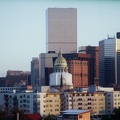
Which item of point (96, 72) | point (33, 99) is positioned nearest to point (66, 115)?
point (33, 99)

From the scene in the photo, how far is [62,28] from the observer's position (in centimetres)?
6500

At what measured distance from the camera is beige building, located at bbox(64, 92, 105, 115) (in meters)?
29.2

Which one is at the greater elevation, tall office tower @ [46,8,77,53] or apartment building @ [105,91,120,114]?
tall office tower @ [46,8,77,53]

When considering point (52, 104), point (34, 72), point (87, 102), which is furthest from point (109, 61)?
point (52, 104)

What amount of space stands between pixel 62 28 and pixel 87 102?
35681mm

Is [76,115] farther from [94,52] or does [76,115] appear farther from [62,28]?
[62,28]

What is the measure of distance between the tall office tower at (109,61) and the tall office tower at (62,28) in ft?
31.8

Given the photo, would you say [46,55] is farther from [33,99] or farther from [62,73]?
[33,99]

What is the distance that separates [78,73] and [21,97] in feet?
75.5

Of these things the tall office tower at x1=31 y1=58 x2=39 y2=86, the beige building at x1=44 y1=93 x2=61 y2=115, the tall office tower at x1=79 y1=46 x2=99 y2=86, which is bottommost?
the beige building at x1=44 y1=93 x2=61 y2=115

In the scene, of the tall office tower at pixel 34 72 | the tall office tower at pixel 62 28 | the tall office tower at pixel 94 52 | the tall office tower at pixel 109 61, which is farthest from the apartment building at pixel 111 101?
the tall office tower at pixel 62 28

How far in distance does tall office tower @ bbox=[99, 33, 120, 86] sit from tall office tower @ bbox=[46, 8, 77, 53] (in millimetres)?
9689

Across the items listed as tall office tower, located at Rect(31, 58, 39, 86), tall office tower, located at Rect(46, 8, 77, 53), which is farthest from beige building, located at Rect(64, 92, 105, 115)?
tall office tower, located at Rect(46, 8, 77, 53)

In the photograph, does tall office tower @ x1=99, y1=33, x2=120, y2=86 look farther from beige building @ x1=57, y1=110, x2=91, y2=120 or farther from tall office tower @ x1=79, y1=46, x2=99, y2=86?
beige building @ x1=57, y1=110, x2=91, y2=120
